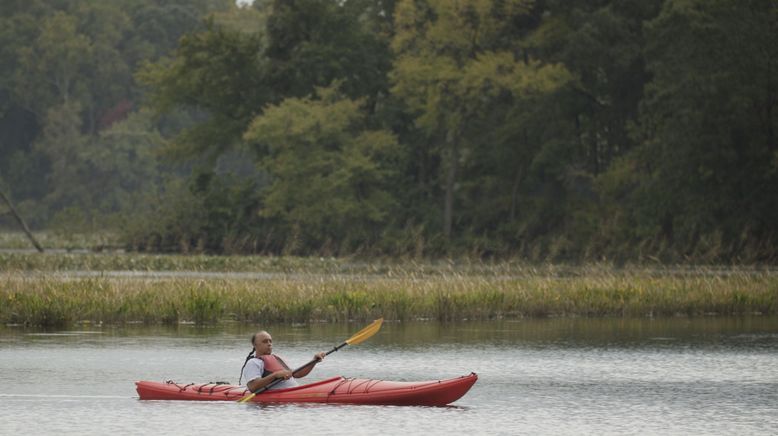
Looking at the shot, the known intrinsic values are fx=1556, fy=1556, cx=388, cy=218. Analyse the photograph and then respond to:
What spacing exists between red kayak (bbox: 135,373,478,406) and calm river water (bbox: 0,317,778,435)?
0.19m

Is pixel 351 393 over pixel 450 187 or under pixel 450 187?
under

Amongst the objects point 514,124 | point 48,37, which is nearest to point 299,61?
point 514,124

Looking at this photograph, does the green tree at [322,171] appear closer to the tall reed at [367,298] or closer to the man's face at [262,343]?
the tall reed at [367,298]

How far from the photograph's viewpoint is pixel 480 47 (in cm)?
6738

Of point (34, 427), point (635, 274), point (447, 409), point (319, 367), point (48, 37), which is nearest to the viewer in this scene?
point (34, 427)

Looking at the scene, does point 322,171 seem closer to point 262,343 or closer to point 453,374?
point 453,374

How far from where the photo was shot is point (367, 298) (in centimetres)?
3669

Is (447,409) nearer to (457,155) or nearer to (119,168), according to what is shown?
(457,155)

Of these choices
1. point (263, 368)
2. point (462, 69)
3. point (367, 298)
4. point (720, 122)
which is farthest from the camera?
point (462, 69)

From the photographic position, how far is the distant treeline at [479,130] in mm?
55438

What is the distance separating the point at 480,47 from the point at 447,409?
46010 mm

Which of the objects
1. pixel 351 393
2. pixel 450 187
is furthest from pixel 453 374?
pixel 450 187

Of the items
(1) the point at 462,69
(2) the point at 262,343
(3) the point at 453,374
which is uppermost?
(1) the point at 462,69

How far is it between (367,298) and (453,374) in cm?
913
